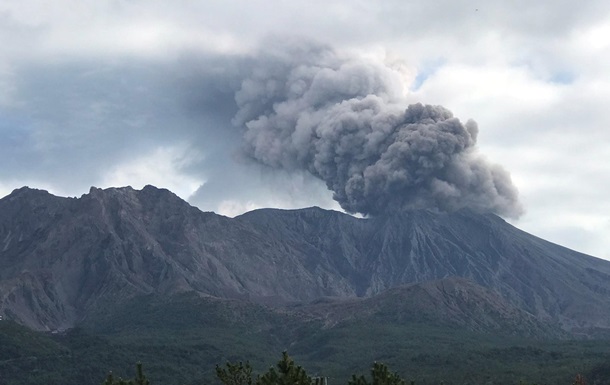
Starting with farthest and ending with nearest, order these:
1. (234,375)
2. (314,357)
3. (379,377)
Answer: (314,357)
(234,375)
(379,377)

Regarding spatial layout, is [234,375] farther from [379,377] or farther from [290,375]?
[379,377]

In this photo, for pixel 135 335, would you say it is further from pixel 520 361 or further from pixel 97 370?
pixel 520 361

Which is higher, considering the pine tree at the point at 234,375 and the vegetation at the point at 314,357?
the vegetation at the point at 314,357

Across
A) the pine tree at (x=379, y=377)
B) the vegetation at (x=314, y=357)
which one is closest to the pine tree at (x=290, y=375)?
the pine tree at (x=379, y=377)

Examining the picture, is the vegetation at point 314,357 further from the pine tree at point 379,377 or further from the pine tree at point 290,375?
the pine tree at point 290,375

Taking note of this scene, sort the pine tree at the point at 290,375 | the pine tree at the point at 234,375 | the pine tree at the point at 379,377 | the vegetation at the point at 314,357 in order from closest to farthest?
the pine tree at the point at 290,375 < the pine tree at the point at 379,377 < the pine tree at the point at 234,375 < the vegetation at the point at 314,357

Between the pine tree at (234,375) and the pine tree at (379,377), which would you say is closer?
the pine tree at (379,377)

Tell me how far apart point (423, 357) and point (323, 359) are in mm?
23942

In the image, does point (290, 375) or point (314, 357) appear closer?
point (290, 375)

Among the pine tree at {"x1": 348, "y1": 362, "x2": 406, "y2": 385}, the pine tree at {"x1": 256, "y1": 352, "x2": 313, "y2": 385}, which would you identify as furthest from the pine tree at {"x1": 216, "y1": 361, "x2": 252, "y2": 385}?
the pine tree at {"x1": 348, "y1": 362, "x2": 406, "y2": 385}

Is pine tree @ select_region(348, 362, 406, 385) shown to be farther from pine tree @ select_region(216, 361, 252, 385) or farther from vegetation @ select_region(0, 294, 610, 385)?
vegetation @ select_region(0, 294, 610, 385)

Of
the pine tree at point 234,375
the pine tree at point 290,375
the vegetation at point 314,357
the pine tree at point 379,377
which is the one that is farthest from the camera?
the vegetation at point 314,357

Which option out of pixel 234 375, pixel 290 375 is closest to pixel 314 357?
pixel 234 375

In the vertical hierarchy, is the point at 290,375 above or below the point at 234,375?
below
